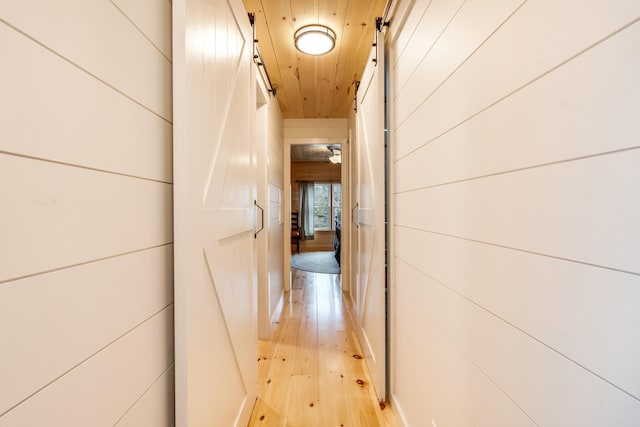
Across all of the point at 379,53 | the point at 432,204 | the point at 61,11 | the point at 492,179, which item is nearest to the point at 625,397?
the point at 492,179

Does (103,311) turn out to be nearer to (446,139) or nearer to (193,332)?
(193,332)

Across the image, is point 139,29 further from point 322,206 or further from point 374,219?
point 322,206

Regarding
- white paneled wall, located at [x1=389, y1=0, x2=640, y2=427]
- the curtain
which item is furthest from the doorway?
white paneled wall, located at [x1=389, y1=0, x2=640, y2=427]

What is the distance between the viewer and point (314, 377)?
80.7 inches

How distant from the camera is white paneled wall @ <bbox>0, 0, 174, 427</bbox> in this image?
1.52ft

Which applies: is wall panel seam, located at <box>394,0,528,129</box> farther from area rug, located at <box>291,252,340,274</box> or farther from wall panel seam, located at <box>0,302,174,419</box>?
area rug, located at <box>291,252,340,274</box>

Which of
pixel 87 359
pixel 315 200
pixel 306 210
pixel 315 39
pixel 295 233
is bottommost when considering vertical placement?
pixel 295 233

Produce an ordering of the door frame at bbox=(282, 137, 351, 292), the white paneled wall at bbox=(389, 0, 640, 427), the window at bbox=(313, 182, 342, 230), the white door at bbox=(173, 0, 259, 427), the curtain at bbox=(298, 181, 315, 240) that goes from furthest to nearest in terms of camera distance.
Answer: the window at bbox=(313, 182, 342, 230), the curtain at bbox=(298, 181, 315, 240), the door frame at bbox=(282, 137, 351, 292), the white door at bbox=(173, 0, 259, 427), the white paneled wall at bbox=(389, 0, 640, 427)

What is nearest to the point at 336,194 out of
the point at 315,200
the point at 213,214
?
the point at 315,200

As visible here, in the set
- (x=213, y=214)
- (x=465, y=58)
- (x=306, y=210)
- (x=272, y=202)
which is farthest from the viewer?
(x=306, y=210)

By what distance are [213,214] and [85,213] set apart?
474 millimetres

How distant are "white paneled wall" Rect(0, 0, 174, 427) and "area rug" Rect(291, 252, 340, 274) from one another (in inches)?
185

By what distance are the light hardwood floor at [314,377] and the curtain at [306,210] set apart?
503 cm

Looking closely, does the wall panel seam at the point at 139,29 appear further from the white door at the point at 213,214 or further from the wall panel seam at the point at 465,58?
the wall panel seam at the point at 465,58
